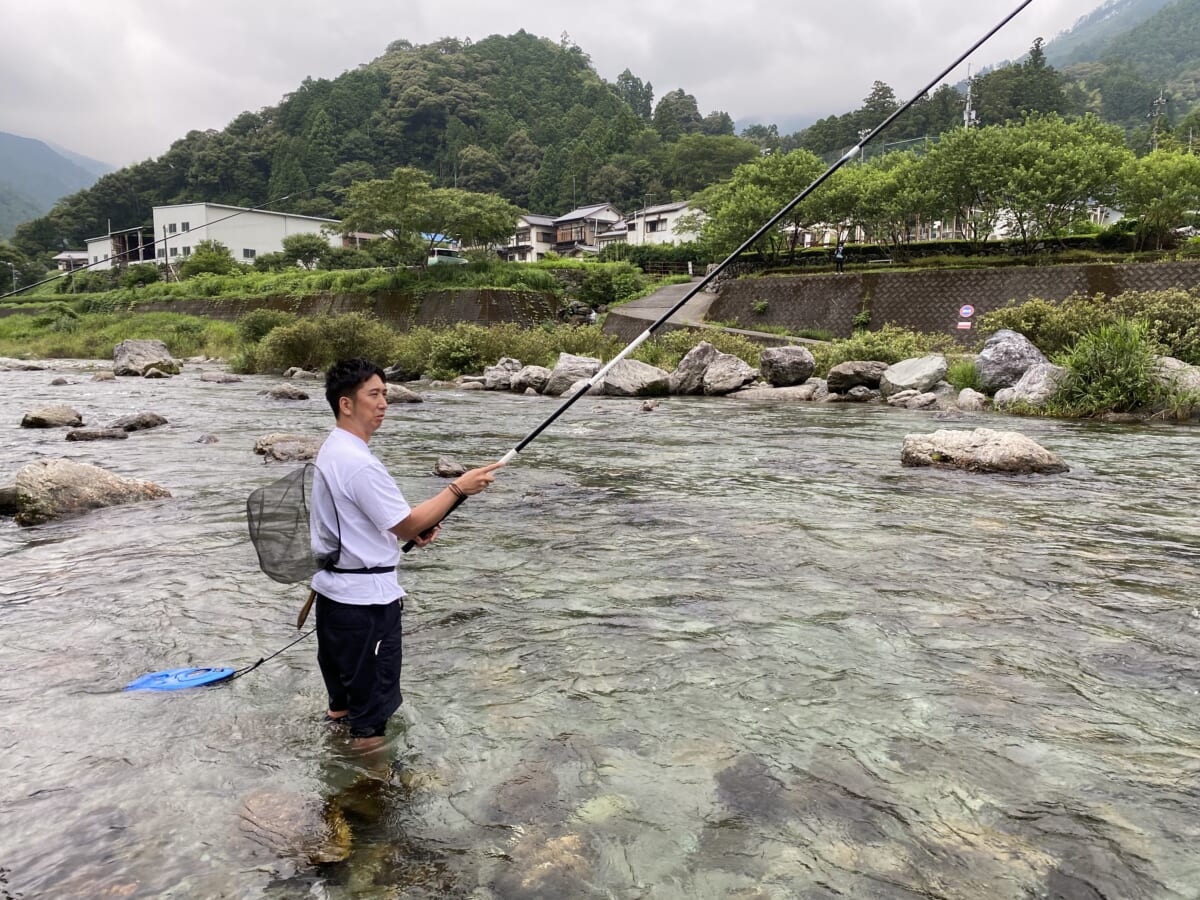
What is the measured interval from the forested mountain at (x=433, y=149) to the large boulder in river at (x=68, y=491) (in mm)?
72258

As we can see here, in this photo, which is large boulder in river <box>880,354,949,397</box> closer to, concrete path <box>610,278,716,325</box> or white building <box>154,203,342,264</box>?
concrete path <box>610,278,716,325</box>

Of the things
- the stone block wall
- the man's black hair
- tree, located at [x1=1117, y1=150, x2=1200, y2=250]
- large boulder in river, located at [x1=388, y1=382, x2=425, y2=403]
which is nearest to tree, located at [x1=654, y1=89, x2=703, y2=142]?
the stone block wall

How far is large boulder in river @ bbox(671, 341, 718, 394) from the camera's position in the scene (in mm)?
21812

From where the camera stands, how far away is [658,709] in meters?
3.97

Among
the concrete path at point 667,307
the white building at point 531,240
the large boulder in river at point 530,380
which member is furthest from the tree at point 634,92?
the large boulder in river at point 530,380

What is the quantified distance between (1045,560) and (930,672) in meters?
2.60

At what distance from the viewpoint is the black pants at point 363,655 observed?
10.6ft

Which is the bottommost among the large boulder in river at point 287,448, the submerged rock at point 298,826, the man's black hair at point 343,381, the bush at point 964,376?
the submerged rock at point 298,826

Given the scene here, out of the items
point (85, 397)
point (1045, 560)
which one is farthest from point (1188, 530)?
point (85, 397)

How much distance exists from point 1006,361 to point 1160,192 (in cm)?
1799

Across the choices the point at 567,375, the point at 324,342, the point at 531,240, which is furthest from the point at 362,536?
the point at 531,240

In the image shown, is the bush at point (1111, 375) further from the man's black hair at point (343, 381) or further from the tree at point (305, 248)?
the tree at point (305, 248)

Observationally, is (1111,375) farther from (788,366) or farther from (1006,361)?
(788,366)

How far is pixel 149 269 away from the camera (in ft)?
205
